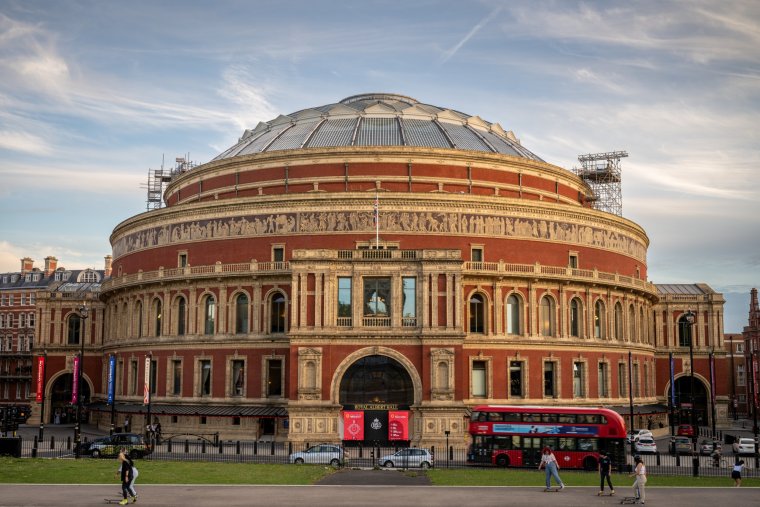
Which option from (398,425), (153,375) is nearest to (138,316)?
(153,375)

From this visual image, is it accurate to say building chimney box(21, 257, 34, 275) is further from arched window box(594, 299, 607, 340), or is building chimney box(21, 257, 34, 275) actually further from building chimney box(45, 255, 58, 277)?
arched window box(594, 299, 607, 340)

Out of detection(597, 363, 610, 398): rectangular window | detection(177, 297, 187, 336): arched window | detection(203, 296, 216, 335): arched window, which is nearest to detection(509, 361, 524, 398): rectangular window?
detection(597, 363, 610, 398): rectangular window

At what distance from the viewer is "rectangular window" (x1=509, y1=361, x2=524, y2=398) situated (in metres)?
60.9

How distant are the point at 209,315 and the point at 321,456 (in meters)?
23.5

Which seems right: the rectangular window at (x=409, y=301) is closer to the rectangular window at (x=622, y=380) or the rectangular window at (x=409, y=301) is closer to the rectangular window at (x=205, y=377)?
the rectangular window at (x=205, y=377)

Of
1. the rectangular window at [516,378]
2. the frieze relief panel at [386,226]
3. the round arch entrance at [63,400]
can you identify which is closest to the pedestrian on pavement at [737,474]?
the rectangular window at [516,378]

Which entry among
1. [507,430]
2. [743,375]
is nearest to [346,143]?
[507,430]

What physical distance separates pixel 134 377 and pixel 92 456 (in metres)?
22.8

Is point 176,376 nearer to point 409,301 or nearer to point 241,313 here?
point 241,313

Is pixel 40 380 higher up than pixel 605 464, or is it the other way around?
pixel 40 380

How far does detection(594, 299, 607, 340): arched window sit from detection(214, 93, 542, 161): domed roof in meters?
14.4

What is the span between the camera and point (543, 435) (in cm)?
4534

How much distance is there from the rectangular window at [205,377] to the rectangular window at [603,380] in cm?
2931

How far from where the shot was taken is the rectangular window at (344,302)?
53812 millimetres
